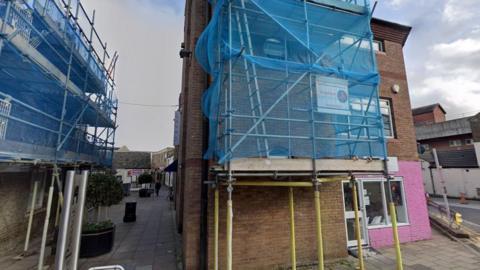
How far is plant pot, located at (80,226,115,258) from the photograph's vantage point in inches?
258

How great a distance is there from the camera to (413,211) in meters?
8.06

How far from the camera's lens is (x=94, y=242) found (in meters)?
6.63

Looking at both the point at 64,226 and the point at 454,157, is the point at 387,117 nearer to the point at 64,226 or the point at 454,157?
the point at 64,226

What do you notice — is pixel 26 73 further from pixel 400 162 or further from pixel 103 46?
pixel 400 162

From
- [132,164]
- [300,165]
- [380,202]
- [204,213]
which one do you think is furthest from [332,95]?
[132,164]

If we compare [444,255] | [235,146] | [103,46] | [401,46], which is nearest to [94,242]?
[235,146]

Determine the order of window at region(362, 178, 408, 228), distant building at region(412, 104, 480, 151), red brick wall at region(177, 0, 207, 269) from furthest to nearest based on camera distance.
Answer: distant building at region(412, 104, 480, 151)
window at region(362, 178, 408, 228)
red brick wall at region(177, 0, 207, 269)

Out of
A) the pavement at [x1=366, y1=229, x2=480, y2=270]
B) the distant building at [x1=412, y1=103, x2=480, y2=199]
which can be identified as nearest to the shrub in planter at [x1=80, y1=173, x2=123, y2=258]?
the pavement at [x1=366, y1=229, x2=480, y2=270]

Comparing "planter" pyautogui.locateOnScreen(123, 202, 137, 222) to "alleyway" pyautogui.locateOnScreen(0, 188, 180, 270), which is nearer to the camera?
"alleyway" pyautogui.locateOnScreen(0, 188, 180, 270)

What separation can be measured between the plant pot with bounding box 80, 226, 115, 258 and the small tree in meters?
1.20

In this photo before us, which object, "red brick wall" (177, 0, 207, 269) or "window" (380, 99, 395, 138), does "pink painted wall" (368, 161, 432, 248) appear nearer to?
"window" (380, 99, 395, 138)

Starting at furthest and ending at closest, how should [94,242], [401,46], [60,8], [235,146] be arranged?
[401,46], [60,8], [94,242], [235,146]

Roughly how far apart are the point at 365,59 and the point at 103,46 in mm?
11252

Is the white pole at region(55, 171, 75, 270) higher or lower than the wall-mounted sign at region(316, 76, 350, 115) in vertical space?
lower
